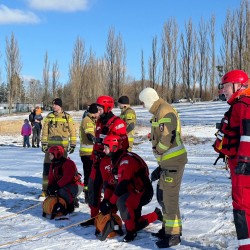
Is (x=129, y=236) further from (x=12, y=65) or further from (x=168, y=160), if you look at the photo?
(x=12, y=65)

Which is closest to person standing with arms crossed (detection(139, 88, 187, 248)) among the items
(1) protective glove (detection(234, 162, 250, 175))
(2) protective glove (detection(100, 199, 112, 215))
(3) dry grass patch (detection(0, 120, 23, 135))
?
(2) protective glove (detection(100, 199, 112, 215))

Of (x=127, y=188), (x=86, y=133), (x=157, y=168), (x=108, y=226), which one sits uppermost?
(x=86, y=133)

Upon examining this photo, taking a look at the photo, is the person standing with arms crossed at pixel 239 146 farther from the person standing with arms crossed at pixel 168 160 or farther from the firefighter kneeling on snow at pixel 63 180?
the firefighter kneeling on snow at pixel 63 180

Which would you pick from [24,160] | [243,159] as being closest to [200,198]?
[243,159]

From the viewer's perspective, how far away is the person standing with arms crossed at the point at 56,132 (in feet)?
24.9

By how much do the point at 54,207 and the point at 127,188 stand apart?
1.63 metres

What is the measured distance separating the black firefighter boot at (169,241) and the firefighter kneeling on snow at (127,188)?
0.43 metres

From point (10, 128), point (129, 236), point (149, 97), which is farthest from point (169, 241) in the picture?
point (10, 128)

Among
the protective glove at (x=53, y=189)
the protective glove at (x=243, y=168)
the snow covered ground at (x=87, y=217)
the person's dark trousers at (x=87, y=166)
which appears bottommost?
the snow covered ground at (x=87, y=217)

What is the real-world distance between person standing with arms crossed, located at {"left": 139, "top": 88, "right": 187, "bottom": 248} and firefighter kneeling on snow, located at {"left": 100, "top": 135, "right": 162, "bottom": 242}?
39 cm

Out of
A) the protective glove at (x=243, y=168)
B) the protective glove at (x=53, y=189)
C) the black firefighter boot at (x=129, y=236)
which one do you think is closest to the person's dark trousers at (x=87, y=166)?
the protective glove at (x=53, y=189)

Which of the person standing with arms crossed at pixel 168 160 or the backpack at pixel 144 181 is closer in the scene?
the person standing with arms crossed at pixel 168 160

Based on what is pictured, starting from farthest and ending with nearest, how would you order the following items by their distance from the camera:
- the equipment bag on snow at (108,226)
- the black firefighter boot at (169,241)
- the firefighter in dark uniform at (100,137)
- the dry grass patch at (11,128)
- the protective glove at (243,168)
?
the dry grass patch at (11,128) < the firefighter in dark uniform at (100,137) < the equipment bag on snow at (108,226) < the black firefighter boot at (169,241) < the protective glove at (243,168)

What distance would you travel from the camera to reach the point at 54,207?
6.06m
